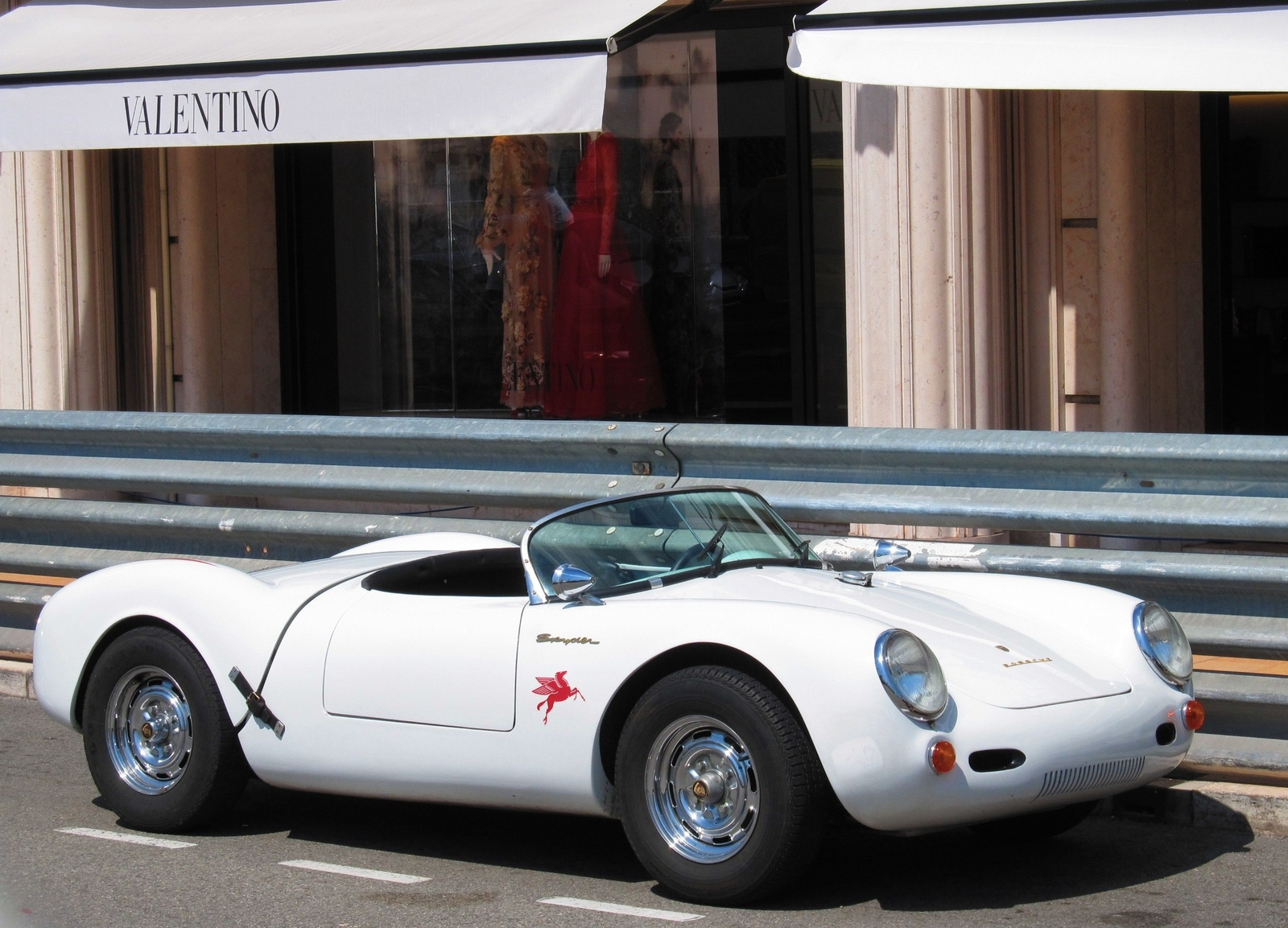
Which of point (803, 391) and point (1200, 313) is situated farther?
point (803, 391)

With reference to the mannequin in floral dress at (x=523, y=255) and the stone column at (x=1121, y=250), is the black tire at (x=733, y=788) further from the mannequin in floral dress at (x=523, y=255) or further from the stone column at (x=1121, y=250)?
the mannequin in floral dress at (x=523, y=255)

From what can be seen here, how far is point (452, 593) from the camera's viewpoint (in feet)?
16.5

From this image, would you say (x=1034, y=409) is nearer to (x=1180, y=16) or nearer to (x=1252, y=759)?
(x=1180, y=16)

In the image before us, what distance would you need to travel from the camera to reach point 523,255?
10.6 m

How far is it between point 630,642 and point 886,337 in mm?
3425

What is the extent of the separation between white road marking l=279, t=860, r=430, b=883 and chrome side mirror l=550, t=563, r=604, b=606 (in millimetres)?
871

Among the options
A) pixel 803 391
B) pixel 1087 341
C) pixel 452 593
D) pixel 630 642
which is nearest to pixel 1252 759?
pixel 630 642

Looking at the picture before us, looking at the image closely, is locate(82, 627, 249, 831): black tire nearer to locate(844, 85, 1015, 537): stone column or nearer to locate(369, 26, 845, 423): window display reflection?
locate(844, 85, 1015, 537): stone column

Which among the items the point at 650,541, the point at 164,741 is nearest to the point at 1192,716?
the point at 650,541

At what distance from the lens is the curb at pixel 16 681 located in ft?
22.4

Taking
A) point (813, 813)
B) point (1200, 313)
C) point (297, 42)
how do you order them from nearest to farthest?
point (813, 813) → point (297, 42) → point (1200, 313)

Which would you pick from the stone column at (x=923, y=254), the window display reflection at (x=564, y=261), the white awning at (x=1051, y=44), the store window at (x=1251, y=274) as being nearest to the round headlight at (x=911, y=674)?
the white awning at (x=1051, y=44)

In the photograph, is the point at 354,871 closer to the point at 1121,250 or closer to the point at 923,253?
the point at 923,253

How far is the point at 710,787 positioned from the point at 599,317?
6.68 m
